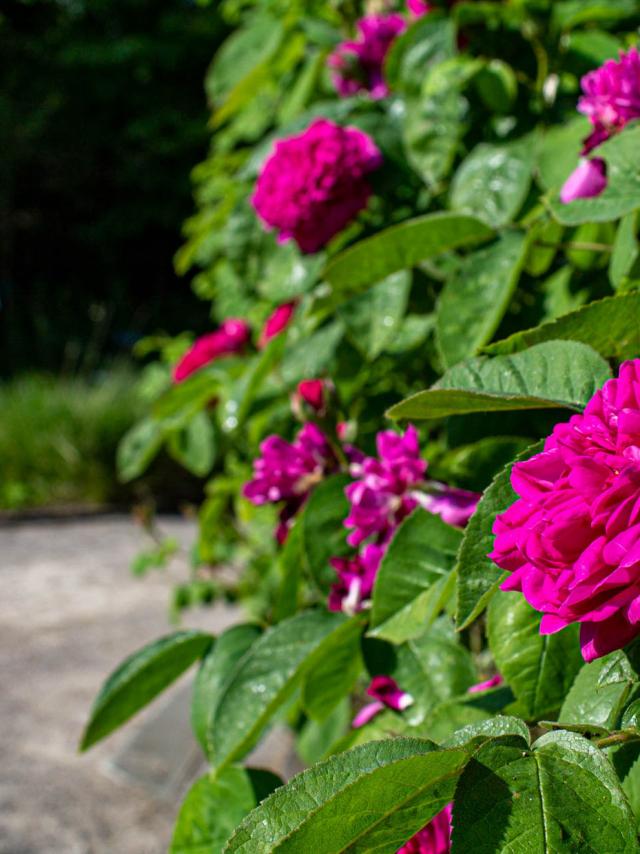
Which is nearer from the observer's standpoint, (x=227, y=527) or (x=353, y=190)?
(x=353, y=190)

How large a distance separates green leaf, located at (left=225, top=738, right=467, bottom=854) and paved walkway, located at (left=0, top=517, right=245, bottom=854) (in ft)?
6.69

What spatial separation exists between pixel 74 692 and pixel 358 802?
3043mm

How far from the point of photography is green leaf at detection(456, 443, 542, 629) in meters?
0.58

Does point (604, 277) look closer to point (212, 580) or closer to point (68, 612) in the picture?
point (212, 580)

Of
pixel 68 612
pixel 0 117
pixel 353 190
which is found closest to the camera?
pixel 353 190

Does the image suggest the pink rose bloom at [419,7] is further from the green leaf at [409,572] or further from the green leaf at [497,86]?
the green leaf at [409,572]

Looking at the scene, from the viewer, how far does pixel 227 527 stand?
9.53 ft

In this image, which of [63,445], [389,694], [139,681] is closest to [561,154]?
[389,694]

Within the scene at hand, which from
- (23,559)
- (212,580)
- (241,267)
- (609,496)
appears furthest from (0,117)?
(609,496)

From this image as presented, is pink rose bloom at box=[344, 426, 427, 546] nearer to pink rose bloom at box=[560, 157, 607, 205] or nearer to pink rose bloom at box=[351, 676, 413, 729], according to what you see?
pink rose bloom at box=[351, 676, 413, 729]

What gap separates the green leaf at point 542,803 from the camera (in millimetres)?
466

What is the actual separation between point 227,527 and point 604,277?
2.00 m

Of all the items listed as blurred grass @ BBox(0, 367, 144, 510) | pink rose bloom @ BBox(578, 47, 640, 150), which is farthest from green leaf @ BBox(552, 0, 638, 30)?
blurred grass @ BBox(0, 367, 144, 510)

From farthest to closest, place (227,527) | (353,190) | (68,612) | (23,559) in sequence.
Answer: (23,559)
(68,612)
(227,527)
(353,190)
